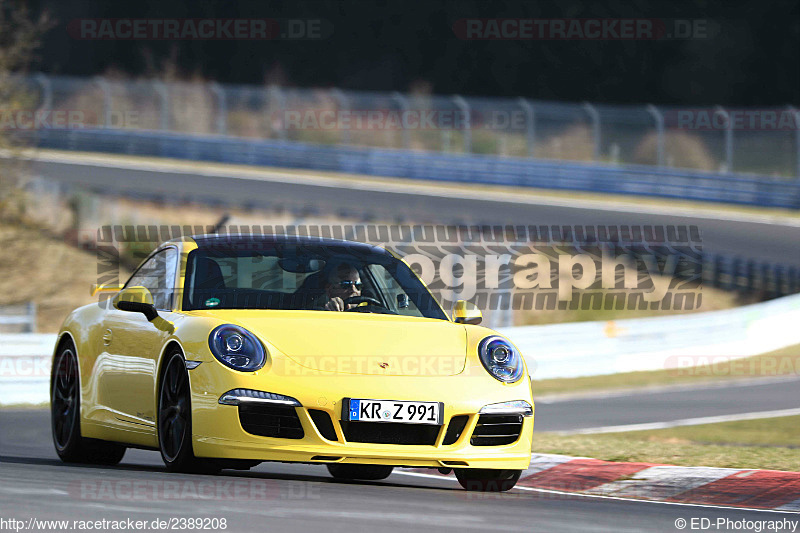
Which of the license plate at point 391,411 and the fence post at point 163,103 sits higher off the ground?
the fence post at point 163,103

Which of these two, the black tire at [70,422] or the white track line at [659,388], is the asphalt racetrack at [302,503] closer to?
the black tire at [70,422]

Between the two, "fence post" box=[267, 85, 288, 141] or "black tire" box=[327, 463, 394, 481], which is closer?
"black tire" box=[327, 463, 394, 481]

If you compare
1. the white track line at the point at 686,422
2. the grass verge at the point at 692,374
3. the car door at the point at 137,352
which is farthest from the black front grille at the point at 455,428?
the grass verge at the point at 692,374

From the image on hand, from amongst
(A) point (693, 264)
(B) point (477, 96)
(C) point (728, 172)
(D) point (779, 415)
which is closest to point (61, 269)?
(A) point (693, 264)

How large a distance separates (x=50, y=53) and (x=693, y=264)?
4470 cm

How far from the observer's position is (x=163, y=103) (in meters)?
37.5

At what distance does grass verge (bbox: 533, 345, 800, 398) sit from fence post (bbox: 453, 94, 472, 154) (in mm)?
13748

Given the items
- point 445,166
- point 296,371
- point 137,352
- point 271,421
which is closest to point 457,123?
point 445,166

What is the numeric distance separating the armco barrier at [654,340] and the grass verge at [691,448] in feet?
16.0

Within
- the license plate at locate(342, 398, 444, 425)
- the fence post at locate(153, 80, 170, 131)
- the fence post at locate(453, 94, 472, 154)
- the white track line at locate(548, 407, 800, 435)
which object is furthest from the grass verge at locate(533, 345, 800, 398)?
the fence post at locate(153, 80, 170, 131)

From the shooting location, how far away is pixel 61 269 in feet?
80.8

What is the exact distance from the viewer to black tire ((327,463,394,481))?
312 inches

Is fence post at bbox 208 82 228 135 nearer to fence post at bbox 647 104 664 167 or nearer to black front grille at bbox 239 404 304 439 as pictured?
fence post at bbox 647 104 664 167

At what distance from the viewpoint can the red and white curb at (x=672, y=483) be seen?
7418 mm
